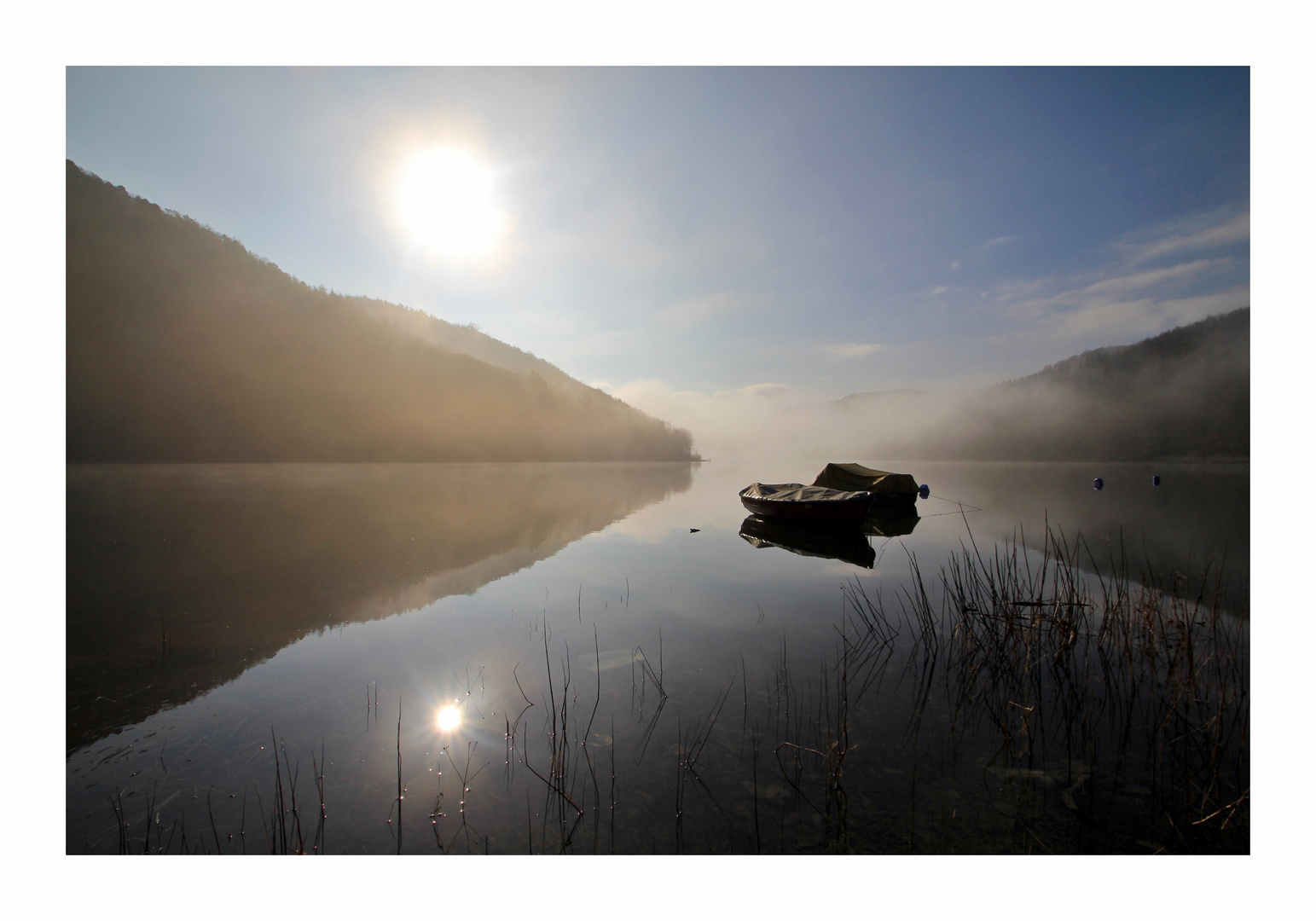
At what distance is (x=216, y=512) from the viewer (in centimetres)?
2494

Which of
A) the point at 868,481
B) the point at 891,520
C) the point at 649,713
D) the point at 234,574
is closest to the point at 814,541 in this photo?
the point at 891,520

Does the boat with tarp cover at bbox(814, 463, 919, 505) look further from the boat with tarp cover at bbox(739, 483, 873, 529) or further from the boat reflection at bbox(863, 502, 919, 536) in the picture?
the boat with tarp cover at bbox(739, 483, 873, 529)

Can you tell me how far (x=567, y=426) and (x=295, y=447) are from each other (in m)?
76.7

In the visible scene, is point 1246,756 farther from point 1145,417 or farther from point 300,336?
point 1145,417

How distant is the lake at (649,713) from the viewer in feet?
12.0

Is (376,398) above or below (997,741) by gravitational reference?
above

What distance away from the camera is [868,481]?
27.8 meters

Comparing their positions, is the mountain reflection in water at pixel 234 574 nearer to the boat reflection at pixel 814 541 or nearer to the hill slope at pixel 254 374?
the boat reflection at pixel 814 541

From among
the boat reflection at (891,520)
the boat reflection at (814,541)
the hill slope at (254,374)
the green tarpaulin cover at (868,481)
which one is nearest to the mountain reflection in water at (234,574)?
the boat reflection at (814,541)

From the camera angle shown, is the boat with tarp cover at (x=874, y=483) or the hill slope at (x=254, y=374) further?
the hill slope at (x=254, y=374)

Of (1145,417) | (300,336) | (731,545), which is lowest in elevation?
(731,545)

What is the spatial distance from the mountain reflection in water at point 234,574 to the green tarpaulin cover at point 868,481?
11.3 metres

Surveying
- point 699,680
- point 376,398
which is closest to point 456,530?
point 699,680

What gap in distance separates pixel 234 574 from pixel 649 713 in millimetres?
12181
